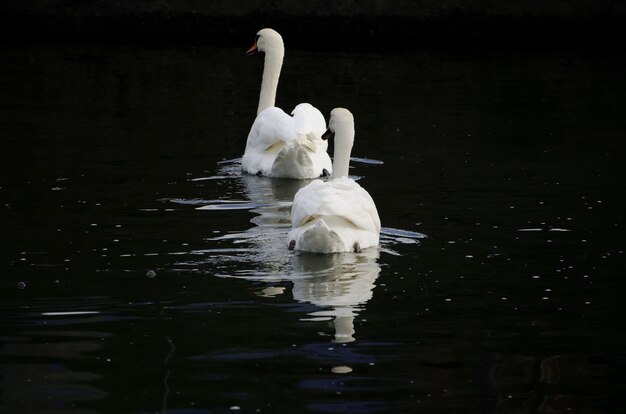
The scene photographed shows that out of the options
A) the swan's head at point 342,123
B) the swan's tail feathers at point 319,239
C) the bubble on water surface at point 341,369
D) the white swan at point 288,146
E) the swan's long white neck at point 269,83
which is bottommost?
the bubble on water surface at point 341,369

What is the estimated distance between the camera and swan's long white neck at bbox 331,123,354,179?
11492 mm

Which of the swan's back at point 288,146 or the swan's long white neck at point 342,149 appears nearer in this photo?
the swan's long white neck at point 342,149

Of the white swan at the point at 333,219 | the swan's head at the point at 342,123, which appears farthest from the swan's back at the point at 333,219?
the swan's head at the point at 342,123

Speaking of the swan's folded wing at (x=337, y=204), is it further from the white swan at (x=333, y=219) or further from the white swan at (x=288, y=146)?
the white swan at (x=288, y=146)

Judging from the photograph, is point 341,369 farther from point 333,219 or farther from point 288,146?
point 288,146

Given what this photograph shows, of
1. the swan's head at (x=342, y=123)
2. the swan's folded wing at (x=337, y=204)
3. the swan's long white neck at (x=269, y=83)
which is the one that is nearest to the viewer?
→ the swan's folded wing at (x=337, y=204)

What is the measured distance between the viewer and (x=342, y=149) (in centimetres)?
1155

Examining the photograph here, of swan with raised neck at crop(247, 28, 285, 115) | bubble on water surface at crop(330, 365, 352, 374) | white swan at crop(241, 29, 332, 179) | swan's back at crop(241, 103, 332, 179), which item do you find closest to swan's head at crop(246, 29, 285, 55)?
swan with raised neck at crop(247, 28, 285, 115)

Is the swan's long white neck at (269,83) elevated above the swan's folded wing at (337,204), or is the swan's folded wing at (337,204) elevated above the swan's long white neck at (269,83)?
the swan's long white neck at (269,83)

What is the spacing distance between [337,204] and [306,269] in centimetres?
68

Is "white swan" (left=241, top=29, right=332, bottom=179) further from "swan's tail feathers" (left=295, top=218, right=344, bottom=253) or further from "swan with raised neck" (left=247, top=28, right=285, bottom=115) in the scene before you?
"swan's tail feathers" (left=295, top=218, right=344, bottom=253)

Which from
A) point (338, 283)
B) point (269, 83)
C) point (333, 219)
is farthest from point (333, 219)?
point (269, 83)

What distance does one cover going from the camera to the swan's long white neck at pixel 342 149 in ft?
37.7

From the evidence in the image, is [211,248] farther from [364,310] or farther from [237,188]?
[237,188]
